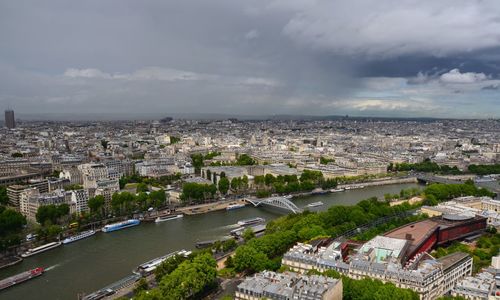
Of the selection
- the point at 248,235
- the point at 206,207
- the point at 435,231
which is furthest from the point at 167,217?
the point at 435,231

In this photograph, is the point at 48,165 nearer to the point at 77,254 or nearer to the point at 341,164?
the point at 77,254

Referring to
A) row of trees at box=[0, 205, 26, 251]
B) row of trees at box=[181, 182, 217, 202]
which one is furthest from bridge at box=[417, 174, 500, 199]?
row of trees at box=[0, 205, 26, 251]

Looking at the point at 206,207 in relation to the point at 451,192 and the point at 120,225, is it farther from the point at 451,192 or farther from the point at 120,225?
the point at 451,192

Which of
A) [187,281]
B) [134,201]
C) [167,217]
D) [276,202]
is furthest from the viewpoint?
[276,202]

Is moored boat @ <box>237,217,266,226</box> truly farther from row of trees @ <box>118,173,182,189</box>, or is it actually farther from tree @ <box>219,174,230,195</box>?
row of trees @ <box>118,173,182,189</box>

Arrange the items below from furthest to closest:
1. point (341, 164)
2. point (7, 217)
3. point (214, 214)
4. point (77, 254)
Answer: point (341, 164)
point (214, 214)
point (7, 217)
point (77, 254)

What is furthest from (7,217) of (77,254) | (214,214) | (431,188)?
(431,188)

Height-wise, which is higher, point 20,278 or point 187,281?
point 187,281
